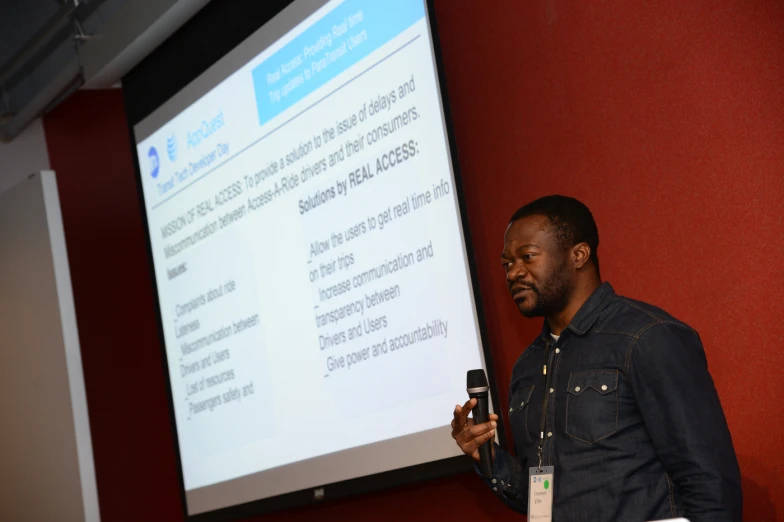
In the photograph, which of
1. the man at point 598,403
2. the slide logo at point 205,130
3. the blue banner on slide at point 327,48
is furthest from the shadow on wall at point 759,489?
the slide logo at point 205,130

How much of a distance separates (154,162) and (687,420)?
2924 millimetres

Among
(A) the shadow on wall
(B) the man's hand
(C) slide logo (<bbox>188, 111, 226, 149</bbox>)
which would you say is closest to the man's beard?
(B) the man's hand

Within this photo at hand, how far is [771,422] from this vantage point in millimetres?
2291

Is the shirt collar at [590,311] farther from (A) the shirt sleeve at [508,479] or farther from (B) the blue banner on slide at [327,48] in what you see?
(B) the blue banner on slide at [327,48]

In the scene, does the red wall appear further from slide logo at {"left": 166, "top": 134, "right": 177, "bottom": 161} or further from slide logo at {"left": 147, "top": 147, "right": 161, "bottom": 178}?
slide logo at {"left": 147, "top": 147, "right": 161, "bottom": 178}

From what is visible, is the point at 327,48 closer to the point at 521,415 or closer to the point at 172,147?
the point at 172,147

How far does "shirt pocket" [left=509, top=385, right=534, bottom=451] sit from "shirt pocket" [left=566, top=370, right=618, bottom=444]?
0.17 meters

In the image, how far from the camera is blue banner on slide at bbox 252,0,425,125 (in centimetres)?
306

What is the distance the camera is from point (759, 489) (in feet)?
7.54

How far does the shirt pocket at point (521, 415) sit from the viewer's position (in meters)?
2.22

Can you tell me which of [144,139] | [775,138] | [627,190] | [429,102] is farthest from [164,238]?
[775,138]

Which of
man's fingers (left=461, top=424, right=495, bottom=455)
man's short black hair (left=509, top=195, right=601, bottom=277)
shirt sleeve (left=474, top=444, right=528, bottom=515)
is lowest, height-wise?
shirt sleeve (left=474, top=444, right=528, bottom=515)

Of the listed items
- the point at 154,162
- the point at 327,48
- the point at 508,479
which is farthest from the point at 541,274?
the point at 154,162

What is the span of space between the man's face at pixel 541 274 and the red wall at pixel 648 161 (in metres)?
0.51
